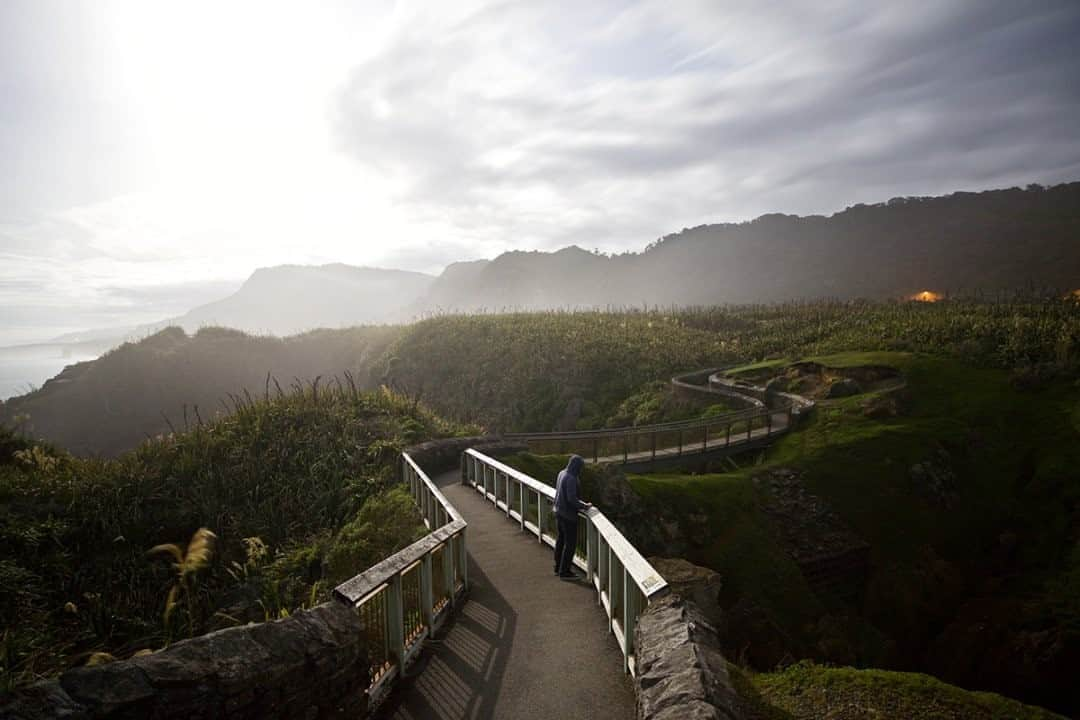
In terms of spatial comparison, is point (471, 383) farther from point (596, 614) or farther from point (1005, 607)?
point (596, 614)

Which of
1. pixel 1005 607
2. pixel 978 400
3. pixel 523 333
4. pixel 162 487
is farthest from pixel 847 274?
pixel 162 487

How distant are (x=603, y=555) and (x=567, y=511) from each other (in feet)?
3.78

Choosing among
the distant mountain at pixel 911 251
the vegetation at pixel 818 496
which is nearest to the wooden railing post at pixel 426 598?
the vegetation at pixel 818 496

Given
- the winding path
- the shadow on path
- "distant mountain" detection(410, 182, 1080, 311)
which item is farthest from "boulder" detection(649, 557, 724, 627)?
"distant mountain" detection(410, 182, 1080, 311)

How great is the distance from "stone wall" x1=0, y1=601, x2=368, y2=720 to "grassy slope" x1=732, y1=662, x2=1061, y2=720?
3.76 meters

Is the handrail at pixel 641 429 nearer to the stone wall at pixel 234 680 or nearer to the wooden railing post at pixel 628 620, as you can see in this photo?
the wooden railing post at pixel 628 620

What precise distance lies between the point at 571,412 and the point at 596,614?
96.3ft

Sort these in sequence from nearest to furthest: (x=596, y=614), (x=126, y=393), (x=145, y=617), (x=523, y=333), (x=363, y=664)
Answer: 1. (x=363, y=664)
2. (x=596, y=614)
3. (x=145, y=617)
4. (x=523, y=333)
5. (x=126, y=393)

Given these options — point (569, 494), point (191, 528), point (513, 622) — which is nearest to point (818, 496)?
point (569, 494)

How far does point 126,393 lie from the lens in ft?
182

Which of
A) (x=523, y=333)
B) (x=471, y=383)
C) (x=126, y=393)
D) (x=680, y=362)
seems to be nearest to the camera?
(x=680, y=362)

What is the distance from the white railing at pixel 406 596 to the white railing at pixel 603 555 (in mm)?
1929

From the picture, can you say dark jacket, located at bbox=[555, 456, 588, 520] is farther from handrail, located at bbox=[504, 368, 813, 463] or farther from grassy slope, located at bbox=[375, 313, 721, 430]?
grassy slope, located at bbox=[375, 313, 721, 430]

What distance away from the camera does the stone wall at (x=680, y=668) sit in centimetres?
426
